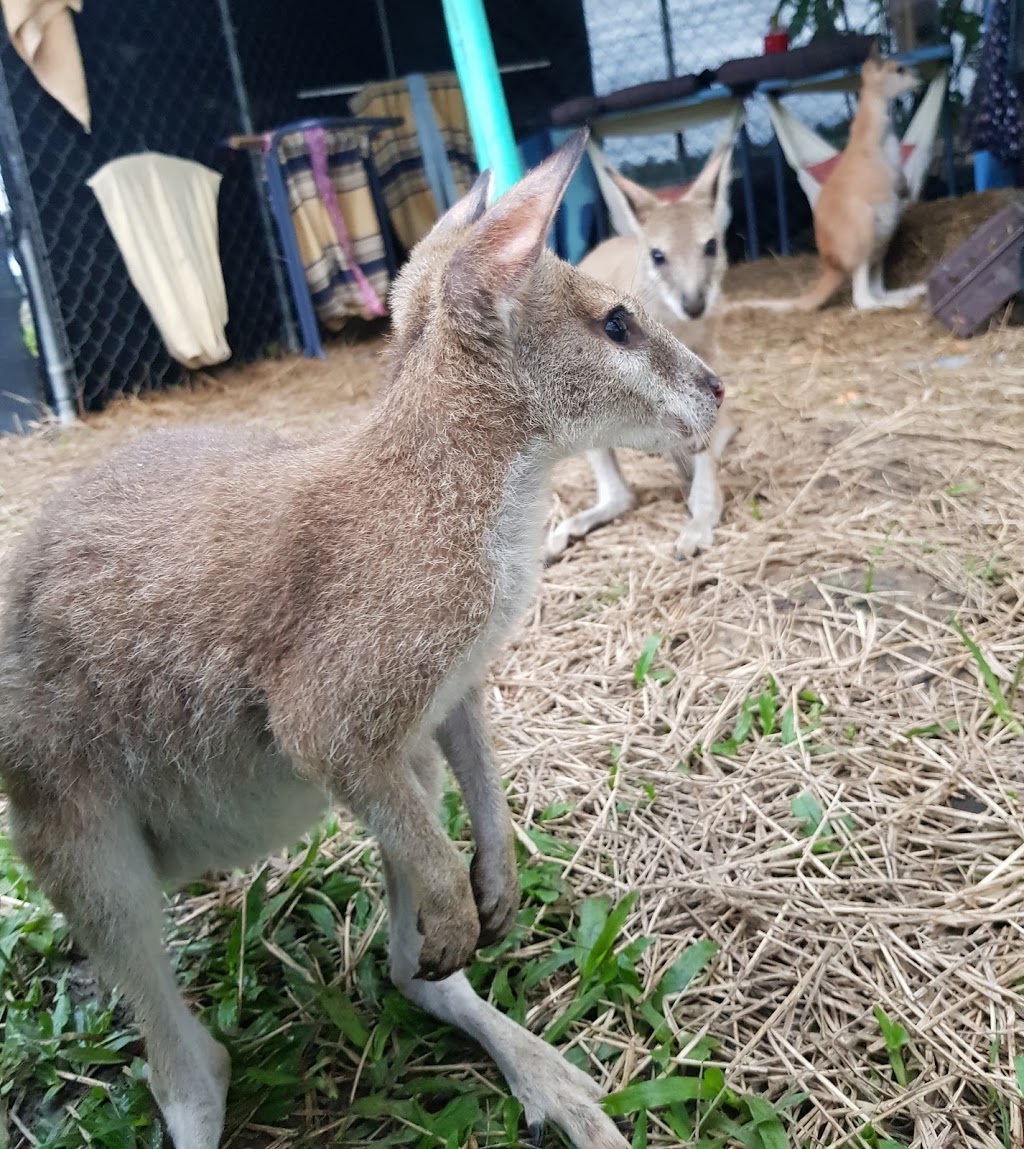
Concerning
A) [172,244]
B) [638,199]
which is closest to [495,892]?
[638,199]

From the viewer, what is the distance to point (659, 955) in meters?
1.66

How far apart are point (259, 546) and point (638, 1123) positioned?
963 mm

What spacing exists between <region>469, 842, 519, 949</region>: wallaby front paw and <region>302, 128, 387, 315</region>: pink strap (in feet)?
14.8

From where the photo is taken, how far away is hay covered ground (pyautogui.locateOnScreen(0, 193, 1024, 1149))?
143cm

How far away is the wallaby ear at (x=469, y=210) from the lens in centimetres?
164

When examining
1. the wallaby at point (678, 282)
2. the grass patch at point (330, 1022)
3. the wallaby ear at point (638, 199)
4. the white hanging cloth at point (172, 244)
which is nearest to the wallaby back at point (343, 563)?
the grass patch at point (330, 1022)

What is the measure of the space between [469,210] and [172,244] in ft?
14.6

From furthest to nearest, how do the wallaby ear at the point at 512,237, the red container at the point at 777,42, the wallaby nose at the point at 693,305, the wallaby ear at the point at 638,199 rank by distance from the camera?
the red container at the point at 777,42 → the wallaby ear at the point at 638,199 → the wallaby nose at the point at 693,305 → the wallaby ear at the point at 512,237

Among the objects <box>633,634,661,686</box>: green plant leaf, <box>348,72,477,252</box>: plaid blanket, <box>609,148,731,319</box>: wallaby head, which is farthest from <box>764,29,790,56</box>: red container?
<box>633,634,661,686</box>: green plant leaf

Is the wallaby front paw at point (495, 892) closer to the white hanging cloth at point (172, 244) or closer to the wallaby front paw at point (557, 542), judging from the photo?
the wallaby front paw at point (557, 542)

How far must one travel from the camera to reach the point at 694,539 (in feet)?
9.41

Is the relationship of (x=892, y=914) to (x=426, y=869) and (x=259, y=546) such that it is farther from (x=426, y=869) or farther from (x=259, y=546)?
(x=259, y=546)

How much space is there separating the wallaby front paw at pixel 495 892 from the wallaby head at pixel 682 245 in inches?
89.5

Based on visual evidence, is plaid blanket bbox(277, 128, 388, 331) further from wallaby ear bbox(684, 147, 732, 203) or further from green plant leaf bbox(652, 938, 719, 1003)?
green plant leaf bbox(652, 938, 719, 1003)
